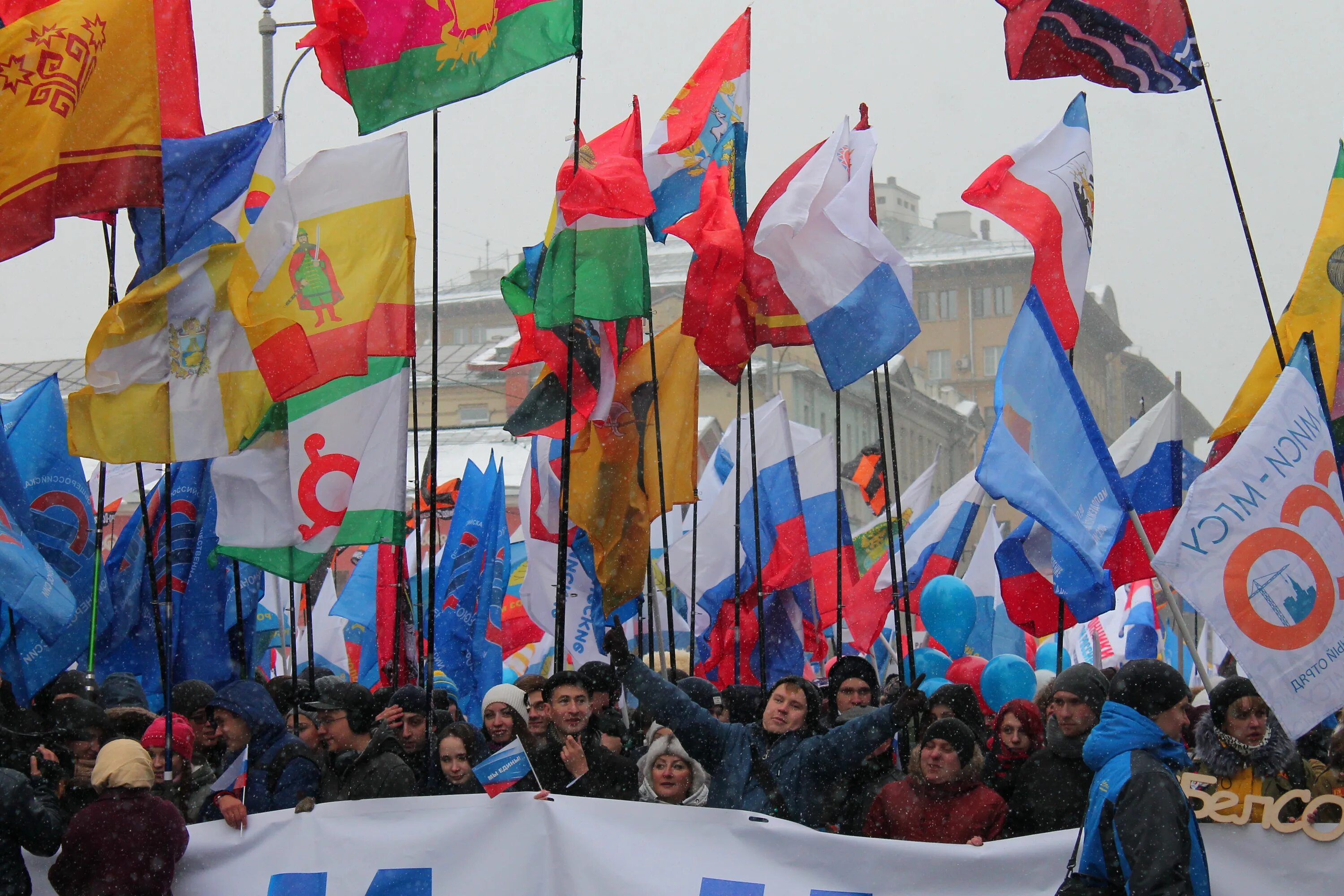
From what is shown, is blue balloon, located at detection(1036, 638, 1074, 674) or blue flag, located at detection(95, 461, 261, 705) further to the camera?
blue balloon, located at detection(1036, 638, 1074, 674)

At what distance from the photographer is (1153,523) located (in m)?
8.66

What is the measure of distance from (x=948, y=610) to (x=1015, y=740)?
4.73 metres

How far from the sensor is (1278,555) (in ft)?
16.7

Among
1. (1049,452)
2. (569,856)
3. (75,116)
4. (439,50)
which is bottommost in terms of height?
(569,856)

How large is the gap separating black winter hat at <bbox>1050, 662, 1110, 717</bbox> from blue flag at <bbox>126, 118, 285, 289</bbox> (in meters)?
4.50

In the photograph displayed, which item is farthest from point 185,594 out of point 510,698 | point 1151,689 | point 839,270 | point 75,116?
point 1151,689

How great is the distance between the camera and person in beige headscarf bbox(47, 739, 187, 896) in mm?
5234

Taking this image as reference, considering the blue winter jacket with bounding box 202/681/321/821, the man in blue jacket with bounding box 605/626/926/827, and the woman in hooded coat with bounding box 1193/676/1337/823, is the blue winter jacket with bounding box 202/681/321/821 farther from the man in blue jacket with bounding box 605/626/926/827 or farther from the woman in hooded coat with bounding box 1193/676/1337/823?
the woman in hooded coat with bounding box 1193/676/1337/823

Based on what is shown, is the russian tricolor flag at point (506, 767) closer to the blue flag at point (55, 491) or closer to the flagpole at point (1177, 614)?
the flagpole at point (1177, 614)

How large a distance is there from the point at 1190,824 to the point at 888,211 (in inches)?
2873

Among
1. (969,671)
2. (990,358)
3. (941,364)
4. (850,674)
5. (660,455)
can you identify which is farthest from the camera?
(941,364)

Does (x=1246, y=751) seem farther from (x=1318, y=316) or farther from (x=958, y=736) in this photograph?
(x=1318, y=316)

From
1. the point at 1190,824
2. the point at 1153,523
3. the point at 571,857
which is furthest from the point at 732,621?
the point at 1190,824

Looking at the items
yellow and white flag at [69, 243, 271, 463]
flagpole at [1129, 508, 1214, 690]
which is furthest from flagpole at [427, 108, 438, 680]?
flagpole at [1129, 508, 1214, 690]
